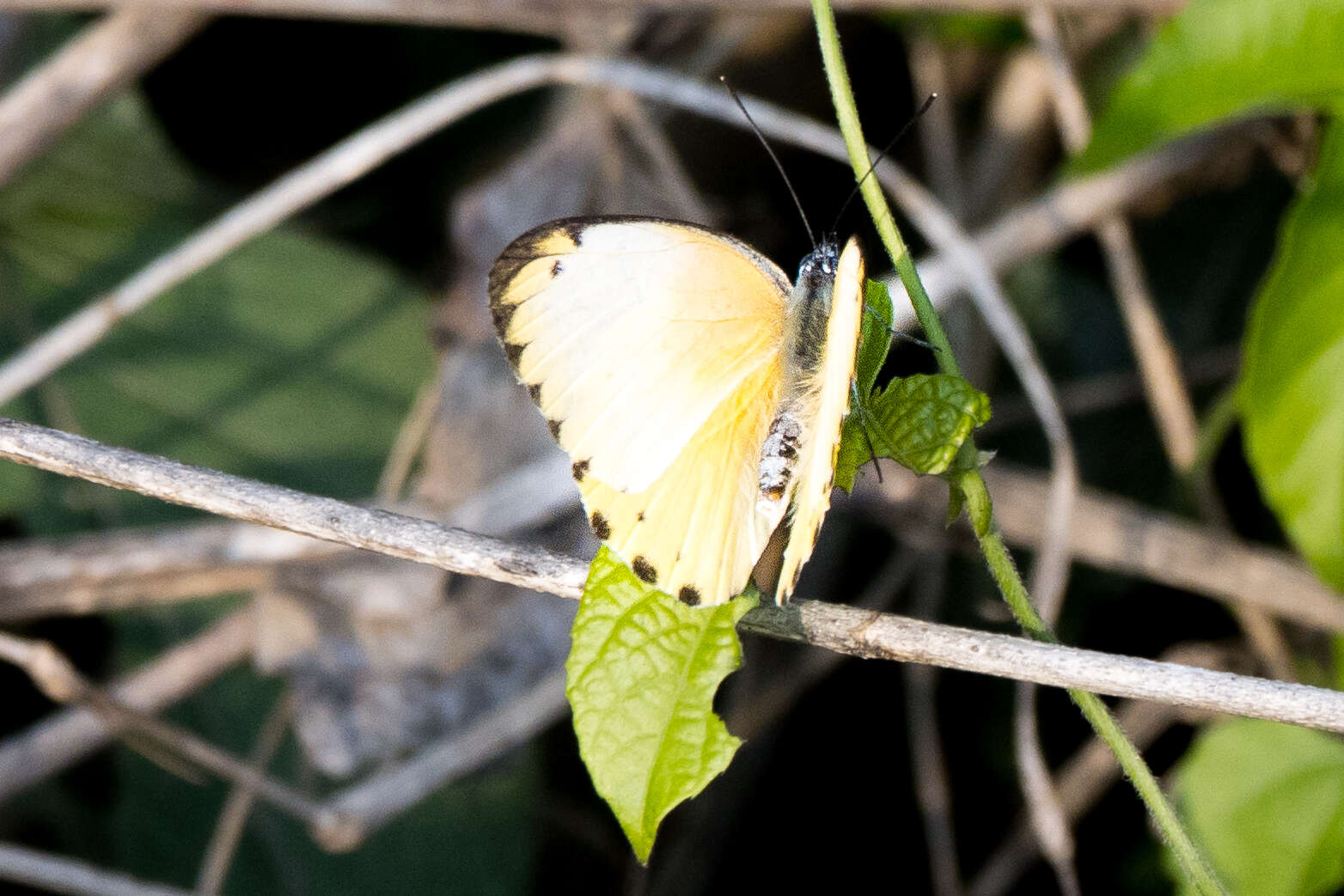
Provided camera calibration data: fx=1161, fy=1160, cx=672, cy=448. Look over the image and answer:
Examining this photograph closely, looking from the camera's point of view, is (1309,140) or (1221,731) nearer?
(1221,731)

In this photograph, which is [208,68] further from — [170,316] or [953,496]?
[953,496]

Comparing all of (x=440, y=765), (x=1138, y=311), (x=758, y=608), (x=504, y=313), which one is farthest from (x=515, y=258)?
(x=1138, y=311)

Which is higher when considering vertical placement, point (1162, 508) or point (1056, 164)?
point (1056, 164)

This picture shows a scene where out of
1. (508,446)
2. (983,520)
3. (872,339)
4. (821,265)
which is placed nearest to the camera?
(983,520)

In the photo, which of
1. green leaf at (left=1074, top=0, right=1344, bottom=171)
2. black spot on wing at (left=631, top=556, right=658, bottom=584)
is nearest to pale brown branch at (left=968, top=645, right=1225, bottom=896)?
green leaf at (left=1074, top=0, right=1344, bottom=171)

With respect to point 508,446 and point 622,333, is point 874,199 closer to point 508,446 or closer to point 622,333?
point 622,333

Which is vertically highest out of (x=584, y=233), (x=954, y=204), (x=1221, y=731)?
(x=954, y=204)

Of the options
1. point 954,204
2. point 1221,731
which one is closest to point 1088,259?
point 954,204
